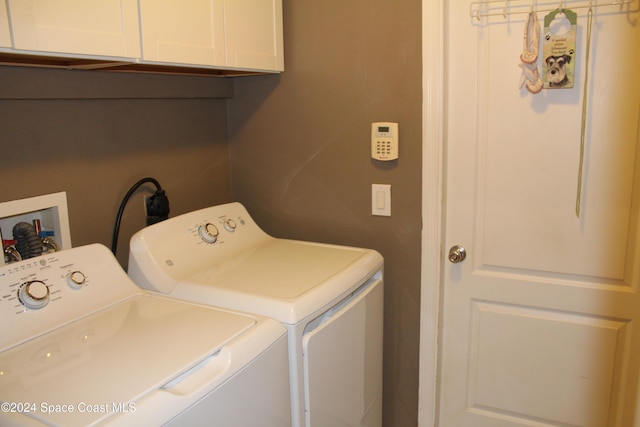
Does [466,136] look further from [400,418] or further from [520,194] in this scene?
[400,418]

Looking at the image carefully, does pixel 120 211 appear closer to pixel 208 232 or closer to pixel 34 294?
pixel 208 232

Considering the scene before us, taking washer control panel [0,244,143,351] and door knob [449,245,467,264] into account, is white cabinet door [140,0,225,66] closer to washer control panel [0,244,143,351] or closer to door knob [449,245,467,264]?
washer control panel [0,244,143,351]

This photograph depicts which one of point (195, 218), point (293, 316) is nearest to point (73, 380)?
point (293, 316)

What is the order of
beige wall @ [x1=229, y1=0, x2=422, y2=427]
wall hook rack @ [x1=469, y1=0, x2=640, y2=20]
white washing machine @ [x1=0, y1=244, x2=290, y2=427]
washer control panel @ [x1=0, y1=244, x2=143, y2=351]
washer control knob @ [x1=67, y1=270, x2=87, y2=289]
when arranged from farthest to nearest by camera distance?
1. beige wall @ [x1=229, y1=0, x2=422, y2=427]
2. wall hook rack @ [x1=469, y1=0, x2=640, y2=20]
3. washer control knob @ [x1=67, y1=270, x2=87, y2=289]
4. washer control panel @ [x1=0, y1=244, x2=143, y2=351]
5. white washing machine @ [x1=0, y1=244, x2=290, y2=427]

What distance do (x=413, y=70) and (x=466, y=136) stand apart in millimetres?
299

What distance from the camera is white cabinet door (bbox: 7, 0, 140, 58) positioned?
3.80 feet

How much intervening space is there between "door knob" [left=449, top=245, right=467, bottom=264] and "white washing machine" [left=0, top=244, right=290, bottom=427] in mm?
847

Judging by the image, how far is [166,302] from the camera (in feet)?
4.97

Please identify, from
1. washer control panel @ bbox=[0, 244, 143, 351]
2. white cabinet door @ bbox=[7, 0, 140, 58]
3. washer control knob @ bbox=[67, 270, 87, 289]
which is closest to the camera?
white cabinet door @ bbox=[7, 0, 140, 58]

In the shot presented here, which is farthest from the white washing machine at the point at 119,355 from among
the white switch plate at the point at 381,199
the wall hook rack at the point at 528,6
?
the wall hook rack at the point at 528,6

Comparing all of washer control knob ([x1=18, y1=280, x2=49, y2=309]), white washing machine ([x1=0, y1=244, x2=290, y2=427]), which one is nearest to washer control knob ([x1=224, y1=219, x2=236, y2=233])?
white washing machine ([x1=0, y1=244, x2=290, y2=427])

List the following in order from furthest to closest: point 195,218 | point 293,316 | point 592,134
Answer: point 195,218
point 592,134
point 293,316

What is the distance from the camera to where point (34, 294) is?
133 centimetres

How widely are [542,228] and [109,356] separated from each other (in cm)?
143
